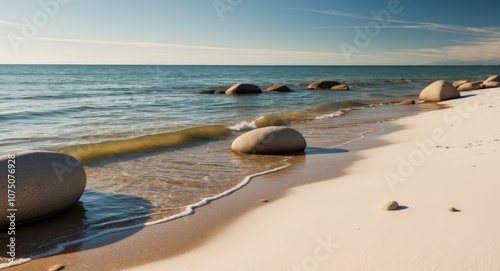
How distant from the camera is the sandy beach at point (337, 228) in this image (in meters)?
4.48

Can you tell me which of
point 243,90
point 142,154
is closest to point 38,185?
A: point 142,154

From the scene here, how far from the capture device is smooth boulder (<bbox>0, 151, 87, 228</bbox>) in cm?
599

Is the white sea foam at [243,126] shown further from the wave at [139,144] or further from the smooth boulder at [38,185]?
the smooth boulder at [38,185]

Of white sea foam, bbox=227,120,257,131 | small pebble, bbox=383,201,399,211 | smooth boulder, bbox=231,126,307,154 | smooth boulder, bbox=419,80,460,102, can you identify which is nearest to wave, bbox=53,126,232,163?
white sea foam, bbox=227,120,257,131

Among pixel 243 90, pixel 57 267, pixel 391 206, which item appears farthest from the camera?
pixel 243 90

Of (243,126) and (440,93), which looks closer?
(243,126)

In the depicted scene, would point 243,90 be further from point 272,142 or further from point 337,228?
point 337,228

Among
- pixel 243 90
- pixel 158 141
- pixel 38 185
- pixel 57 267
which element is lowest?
pixel 243 90

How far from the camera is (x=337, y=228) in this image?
534 centimetres

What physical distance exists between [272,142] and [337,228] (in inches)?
234

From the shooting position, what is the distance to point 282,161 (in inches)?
411

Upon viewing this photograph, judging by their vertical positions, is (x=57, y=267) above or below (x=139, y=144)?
above

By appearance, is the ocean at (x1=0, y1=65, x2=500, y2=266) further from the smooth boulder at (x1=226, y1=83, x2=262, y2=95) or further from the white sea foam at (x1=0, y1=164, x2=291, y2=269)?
the smooth boulder at (x1=226, y1=83, x2=262, y2=95)

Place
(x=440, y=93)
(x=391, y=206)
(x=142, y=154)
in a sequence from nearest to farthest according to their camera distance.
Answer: (x=391, y=206) < (x=142, y=154) < (x=440, y=93)
